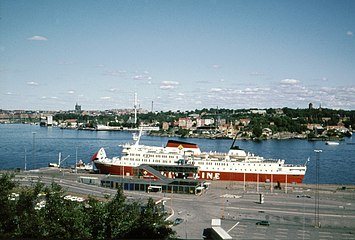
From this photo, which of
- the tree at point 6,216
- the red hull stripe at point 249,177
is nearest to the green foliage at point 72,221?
the tree at point 6,216

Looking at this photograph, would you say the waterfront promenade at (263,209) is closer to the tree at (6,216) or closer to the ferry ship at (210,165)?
the ferry ship at (210,165)

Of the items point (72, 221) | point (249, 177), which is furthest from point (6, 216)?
point (249, 177)

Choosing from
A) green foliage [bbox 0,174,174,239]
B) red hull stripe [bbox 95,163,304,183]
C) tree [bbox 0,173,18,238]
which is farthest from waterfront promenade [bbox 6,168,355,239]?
tree [bbox 0,173,18,238]

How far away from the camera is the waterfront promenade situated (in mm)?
7414

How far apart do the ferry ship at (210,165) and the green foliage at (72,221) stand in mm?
10482

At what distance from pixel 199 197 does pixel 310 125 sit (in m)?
46.8

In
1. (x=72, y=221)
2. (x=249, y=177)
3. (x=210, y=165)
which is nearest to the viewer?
(x=72, y=221)

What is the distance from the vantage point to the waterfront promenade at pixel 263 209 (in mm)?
7414

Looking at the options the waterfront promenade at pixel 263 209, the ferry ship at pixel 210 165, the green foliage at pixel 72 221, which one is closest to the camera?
the green foliage at pixel 72 221

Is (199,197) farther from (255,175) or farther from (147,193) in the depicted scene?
(255,175)

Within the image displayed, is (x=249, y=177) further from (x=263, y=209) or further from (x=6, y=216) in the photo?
(x=6, y=216)

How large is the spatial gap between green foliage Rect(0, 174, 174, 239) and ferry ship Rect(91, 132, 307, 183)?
34.4ft

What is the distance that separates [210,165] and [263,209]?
6418mm

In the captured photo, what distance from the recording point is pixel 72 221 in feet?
13.1
